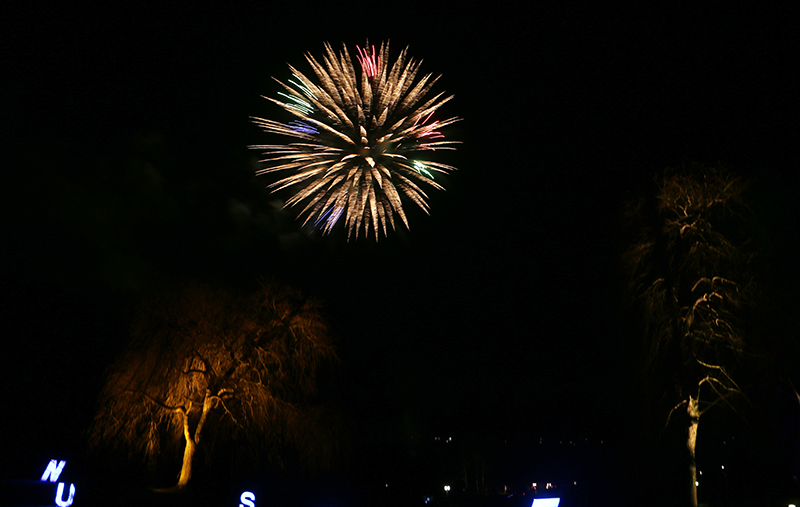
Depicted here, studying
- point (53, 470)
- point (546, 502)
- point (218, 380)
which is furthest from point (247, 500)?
point (546, 502)

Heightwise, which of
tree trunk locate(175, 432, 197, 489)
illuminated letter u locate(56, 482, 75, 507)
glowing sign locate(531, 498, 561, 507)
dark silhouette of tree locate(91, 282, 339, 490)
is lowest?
glowing sign locate(531, 498, 561, 507)

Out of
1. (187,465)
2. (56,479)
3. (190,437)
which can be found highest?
(190,437)

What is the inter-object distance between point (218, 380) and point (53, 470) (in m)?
7.54

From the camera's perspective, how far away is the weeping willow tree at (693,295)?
1906 cm

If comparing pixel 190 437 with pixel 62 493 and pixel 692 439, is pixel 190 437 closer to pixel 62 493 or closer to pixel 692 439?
pixel 62 493

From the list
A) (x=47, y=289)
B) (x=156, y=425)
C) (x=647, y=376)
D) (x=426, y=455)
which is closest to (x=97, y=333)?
(x=47, y=289)

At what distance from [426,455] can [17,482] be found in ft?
148

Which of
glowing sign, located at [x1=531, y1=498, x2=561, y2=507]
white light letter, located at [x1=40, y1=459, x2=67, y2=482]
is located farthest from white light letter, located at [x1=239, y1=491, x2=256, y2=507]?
glowing sign, located at [x1=531, y1=498, x2=561, y2=507]

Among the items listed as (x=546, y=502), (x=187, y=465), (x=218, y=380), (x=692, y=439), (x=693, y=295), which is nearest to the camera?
(x=546, y=502)

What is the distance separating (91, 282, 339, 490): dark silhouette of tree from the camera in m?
22.5

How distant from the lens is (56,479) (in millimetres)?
17000

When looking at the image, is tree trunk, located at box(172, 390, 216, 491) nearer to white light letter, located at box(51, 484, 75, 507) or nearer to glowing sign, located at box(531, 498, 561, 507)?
white light letter, located at box(51, 484, 75, 507)

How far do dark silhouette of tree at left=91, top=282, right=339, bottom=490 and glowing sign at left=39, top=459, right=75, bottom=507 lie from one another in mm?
4243

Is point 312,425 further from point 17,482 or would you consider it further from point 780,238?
point 780,238
